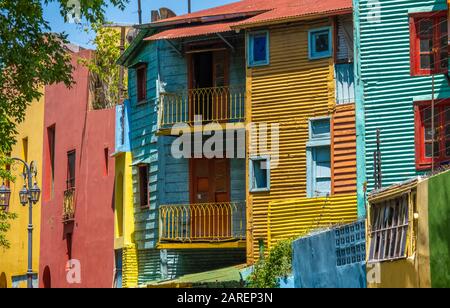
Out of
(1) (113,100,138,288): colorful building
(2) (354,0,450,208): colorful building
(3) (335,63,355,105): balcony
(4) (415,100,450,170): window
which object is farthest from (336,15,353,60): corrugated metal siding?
(1) (113,100,138,288): colorful building

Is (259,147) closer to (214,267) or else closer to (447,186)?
(214,267)

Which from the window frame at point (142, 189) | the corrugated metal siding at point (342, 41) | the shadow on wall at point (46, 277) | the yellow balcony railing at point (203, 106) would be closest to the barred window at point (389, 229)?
the corrugated metal siding at point (342, 41)

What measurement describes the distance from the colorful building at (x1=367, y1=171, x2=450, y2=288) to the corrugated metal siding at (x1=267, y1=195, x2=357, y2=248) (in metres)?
8.92

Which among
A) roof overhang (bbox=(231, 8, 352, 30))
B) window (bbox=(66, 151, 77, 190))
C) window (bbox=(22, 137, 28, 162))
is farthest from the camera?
window (bbox=(22, 137, 28, 162))

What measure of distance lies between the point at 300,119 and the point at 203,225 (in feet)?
15.2

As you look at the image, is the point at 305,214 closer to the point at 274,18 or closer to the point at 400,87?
the point at 400,87

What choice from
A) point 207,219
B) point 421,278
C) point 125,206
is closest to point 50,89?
point 125,206

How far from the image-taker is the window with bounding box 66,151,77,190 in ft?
162

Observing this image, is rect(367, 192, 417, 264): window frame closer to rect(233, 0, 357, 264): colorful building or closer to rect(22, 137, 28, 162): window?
rect(233, 0, 357, 264): colorful building

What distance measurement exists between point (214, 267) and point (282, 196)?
140 inches

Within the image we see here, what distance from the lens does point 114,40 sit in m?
50.5

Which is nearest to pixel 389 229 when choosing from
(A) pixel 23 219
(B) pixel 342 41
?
(B) pixel 342 41

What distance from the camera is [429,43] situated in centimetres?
3619

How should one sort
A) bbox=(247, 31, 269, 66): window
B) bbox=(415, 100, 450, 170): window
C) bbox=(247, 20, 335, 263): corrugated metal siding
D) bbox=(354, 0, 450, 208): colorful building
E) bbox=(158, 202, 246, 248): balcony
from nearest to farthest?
bbox=(415, 100, 450, 170): window
bbox=(354, 0, 450, 208): colorful building
bbox=(247, 20, 335, 263): corrugated metal siding
bbox=(247, 31, 269, 66): window
bbox=(158, 202, 246, 248): balcony
